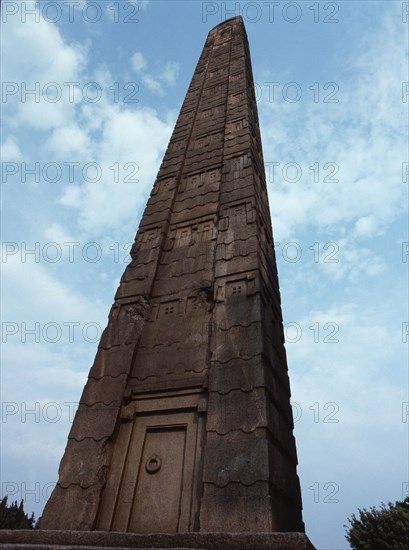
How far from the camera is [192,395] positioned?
5262mm

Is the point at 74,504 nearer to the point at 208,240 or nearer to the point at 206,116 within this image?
the point at 208,240

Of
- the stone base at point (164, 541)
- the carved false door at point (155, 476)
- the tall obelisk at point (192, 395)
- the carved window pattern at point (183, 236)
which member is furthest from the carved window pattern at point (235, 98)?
the stone base at point (164, 541)

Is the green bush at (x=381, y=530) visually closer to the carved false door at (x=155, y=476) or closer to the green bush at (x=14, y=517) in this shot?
the carved false door at (x=155, y=476)

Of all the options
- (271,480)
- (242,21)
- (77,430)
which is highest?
(242,21)

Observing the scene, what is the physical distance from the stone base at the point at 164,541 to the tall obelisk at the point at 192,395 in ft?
2.22

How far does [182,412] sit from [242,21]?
1924 centimetres

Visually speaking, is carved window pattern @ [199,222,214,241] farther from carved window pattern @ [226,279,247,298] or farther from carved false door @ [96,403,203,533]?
carved false door @ [96,403,203,533]

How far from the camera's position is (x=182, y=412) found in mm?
5223

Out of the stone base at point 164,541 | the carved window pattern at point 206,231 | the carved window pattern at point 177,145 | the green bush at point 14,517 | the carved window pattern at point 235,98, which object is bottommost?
the stone base at point 164,541

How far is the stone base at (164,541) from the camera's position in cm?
309

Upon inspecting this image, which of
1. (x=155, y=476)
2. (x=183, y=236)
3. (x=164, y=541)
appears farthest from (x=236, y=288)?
(x=164, y=541)

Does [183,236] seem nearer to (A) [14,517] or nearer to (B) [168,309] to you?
(B) [168,309]

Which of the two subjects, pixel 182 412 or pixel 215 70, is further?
pixel 215 70

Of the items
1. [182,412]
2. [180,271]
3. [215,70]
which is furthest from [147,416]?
[215,70]
